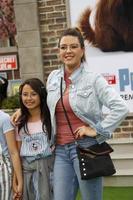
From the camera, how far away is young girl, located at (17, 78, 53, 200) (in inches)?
141

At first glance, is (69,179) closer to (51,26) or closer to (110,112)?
(110,112)

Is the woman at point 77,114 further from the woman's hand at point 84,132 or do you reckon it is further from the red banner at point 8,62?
the red banner at point 8,62

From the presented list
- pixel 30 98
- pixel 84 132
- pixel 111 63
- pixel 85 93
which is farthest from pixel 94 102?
pixel 111 63

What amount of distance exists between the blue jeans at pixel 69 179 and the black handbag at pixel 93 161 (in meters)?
0.05

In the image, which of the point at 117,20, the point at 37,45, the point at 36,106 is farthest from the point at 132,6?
the point at 36,106

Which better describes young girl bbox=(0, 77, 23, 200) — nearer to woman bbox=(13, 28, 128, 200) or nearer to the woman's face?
woman bbox=(13, 28, 128, 200)

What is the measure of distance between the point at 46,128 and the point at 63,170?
0.33 metres

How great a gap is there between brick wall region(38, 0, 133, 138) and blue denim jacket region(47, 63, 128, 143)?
13.5 feet

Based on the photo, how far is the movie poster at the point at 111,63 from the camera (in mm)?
7172

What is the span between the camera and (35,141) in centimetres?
362

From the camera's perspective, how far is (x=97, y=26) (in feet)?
23.9

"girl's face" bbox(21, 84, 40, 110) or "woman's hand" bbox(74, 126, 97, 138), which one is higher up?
"girl's face" bbox(21, 84, 40, 110)

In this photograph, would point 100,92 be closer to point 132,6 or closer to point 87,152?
point 87,152

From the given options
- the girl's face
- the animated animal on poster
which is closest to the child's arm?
the girl's face
